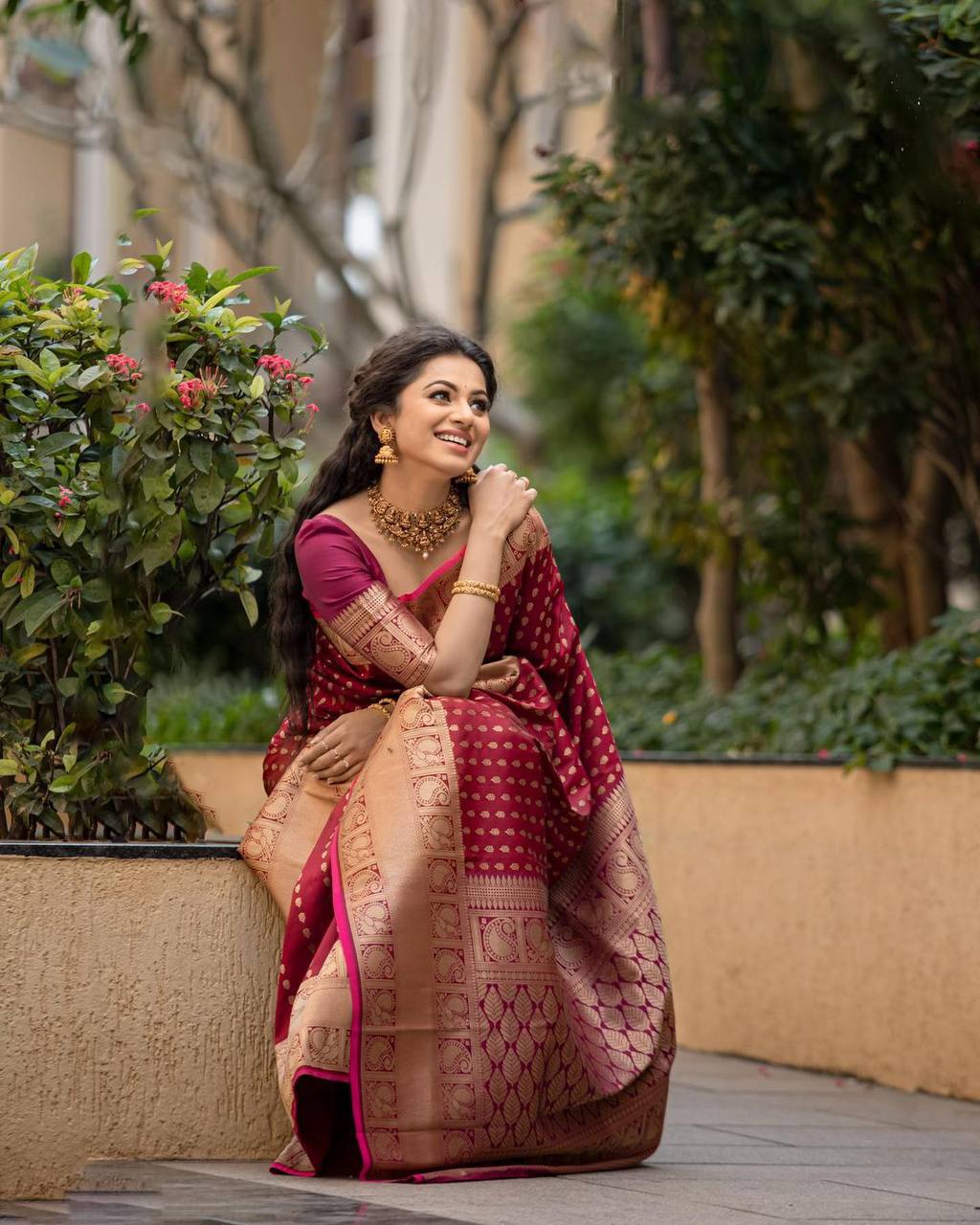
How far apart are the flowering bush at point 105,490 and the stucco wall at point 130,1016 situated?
1.16 feet

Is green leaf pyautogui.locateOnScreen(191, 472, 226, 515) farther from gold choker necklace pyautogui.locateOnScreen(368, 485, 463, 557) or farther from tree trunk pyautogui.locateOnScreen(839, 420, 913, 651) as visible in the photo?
tree trunk pyautogui.locateOnScreen(839, 420, 913, 651)

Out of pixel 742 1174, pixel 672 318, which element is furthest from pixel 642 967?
pixel 672 318

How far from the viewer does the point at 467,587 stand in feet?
14.1

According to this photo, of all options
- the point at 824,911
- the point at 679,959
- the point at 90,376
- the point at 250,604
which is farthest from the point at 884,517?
the point at 90,376

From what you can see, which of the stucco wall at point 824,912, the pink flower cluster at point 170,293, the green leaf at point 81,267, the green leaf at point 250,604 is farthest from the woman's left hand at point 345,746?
the stucco wall at point 824,912

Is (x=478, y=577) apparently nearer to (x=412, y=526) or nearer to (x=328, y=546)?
(x=412, y=526)

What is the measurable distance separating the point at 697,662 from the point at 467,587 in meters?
5.41

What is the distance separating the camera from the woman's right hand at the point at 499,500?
442cm

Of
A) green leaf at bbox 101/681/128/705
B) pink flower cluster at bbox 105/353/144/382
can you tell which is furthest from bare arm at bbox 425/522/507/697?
pink flower cluster at bbox 105/353/144/382

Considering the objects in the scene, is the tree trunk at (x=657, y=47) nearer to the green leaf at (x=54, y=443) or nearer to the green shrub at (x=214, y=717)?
the green shrub at (x=214, y=717)

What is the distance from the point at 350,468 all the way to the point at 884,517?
4654mm

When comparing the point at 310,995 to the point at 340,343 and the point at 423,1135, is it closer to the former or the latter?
the point at 423,1135

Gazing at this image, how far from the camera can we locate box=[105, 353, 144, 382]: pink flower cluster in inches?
177

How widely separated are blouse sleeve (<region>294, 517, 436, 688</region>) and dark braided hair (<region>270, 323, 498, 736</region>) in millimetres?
158
